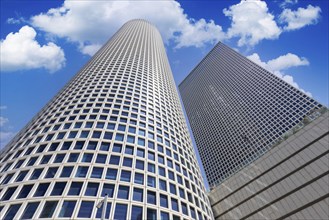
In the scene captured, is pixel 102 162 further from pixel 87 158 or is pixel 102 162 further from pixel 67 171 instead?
pixel 67 171

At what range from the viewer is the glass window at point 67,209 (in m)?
23.9

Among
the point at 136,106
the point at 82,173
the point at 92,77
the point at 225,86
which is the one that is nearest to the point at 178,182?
the point at 82,173

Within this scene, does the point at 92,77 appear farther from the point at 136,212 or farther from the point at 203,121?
the point at 203,121

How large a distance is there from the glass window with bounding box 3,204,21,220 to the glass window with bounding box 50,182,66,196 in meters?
3.67

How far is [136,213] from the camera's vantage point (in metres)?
26.8

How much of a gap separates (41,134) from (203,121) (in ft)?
494

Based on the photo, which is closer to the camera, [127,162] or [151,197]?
[151,197]

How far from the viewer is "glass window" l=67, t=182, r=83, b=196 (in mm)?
26519

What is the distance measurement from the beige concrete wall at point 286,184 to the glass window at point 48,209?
30.0 m

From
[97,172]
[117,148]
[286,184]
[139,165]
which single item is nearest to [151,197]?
[139,165]

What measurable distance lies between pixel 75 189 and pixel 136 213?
8160mm

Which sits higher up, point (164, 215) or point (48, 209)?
point (48, 209)

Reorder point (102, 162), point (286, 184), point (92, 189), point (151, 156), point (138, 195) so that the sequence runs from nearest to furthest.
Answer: point (92, 189)
point (138, 195)
point (102, 162)
point (286, 184)
point (151, 156)

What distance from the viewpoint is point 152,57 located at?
281ft
